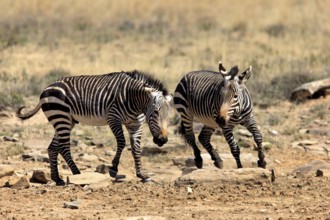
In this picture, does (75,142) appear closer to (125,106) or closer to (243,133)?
(243,133)

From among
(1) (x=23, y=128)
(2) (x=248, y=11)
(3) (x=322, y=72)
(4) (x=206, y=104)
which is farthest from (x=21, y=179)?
(2) (x=248, y=11)

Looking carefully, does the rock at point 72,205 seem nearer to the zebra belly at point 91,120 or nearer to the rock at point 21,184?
the rock at point 21,184

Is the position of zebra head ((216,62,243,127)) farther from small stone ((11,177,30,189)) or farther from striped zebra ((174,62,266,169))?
small stone ((11,177,30,189))

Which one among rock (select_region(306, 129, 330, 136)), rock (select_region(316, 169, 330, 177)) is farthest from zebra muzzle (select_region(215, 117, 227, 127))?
rock (select_region(306, 129, 330, 136))

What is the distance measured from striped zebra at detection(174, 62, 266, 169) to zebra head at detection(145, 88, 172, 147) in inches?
34.0

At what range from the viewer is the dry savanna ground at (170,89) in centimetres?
1063

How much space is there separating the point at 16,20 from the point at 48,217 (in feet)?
81.6

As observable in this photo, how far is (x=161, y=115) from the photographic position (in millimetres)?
12812

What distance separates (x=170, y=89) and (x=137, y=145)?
732 cm

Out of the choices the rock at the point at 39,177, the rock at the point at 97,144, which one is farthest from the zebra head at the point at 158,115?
the rock at the point at 97,144

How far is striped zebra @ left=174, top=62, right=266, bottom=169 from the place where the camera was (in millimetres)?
13158

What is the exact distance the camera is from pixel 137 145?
43.8ft

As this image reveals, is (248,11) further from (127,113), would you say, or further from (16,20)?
(127,113)

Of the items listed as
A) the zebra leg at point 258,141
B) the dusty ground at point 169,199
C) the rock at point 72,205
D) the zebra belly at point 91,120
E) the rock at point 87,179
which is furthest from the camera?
the zebra leg at point 258,141
